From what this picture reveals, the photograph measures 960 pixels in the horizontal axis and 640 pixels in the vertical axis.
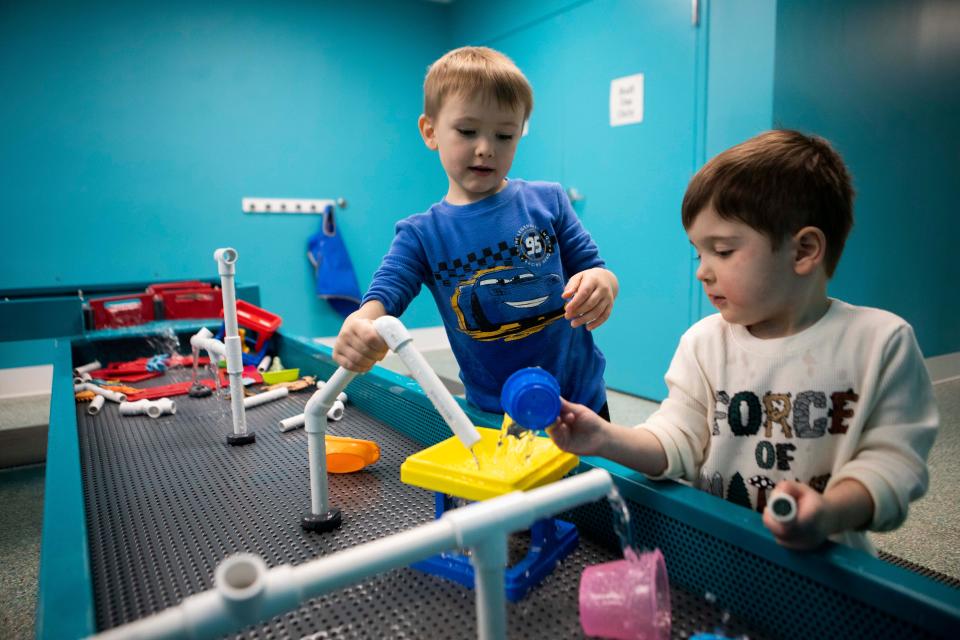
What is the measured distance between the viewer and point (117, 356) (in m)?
1.97

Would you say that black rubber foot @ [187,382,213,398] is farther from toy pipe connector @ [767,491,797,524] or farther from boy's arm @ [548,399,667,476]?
toy pipe connector @ [767,491,797,524]

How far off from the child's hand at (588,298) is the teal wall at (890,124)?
198cm

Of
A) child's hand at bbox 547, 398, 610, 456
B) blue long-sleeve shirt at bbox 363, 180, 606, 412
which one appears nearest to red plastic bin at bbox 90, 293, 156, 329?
blue long-sleeve shirt at bbox 363, 180, 606, 412

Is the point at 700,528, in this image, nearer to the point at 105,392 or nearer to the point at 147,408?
the point at 147,408

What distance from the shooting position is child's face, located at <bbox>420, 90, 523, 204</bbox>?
102cm

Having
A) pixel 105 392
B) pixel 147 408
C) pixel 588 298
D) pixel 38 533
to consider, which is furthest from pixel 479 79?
pixel 38 533

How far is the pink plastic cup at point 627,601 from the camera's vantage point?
0.52 m

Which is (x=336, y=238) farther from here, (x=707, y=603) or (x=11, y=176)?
(x=707, y=603)

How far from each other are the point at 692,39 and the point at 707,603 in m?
2.71

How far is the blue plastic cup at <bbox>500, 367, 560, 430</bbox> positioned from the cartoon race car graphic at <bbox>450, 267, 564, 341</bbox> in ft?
1.67

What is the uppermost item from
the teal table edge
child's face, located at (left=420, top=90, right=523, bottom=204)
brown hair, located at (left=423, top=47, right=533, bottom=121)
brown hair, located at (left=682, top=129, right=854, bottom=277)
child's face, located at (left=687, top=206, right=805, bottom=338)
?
brown hair, located at (left=423, top=47, right=533, bottom=121)

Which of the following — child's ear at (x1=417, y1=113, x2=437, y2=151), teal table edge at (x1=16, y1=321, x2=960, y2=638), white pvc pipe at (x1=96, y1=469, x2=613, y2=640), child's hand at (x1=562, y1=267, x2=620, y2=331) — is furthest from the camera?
child's ear at (x1=417, y1=113, x2=437, y2=151)

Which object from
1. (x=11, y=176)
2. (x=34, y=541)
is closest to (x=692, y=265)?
(x=34, y=541)

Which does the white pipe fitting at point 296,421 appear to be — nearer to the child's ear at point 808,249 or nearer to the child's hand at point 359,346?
the child's hand at point 359,346
